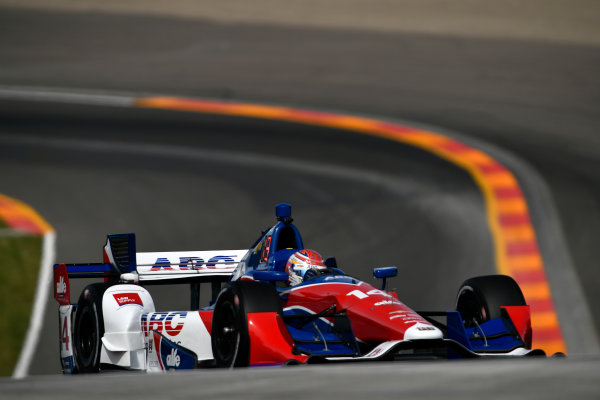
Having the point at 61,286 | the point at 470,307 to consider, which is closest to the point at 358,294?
the point at 470,307

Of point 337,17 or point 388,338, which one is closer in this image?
point 388,338

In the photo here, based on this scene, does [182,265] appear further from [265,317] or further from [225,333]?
[265,317]

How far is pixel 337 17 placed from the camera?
30.7 m

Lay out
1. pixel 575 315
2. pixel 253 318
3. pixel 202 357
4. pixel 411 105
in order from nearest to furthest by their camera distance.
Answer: pixel 253 318 < pixel 202 357 < pixel 575 315 < pixel 411 105

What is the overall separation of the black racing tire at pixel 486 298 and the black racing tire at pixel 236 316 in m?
2.04

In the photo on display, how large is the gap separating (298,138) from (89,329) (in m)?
9.91

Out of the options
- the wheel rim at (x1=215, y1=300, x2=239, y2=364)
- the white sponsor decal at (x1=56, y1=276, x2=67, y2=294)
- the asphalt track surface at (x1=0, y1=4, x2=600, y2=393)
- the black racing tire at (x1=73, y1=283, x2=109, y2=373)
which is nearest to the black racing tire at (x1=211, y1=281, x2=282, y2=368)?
the wheel rim at (x1=215, y1=300, x2=239, y2=364)

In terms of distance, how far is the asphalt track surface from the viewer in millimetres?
14664

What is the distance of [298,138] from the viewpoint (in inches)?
757

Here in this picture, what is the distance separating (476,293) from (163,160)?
411 inches

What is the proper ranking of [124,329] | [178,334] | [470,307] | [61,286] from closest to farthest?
[178,334], [470,307], [124,329], [61,286]

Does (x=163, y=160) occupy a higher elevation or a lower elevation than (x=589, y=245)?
higher

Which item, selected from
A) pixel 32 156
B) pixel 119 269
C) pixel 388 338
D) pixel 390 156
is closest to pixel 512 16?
pixel 390 156

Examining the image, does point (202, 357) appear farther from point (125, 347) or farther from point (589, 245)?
point (589, 245)
